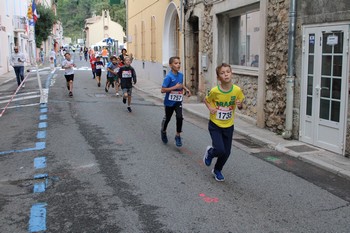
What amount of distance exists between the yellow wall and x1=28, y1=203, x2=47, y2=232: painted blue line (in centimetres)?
1359

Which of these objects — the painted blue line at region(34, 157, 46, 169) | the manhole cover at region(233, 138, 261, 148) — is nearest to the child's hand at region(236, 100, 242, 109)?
the manhole cover at region(233, 138, 261, 148)

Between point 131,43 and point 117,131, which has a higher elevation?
point 131,43

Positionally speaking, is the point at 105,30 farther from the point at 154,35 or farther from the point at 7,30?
the point at 154,35

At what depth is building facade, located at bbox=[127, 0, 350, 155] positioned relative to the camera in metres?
7.39

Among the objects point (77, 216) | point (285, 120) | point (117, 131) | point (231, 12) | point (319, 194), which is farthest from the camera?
point (231, 12)

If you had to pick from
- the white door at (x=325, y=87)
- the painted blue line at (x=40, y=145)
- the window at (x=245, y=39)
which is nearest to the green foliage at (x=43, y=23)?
the window at (x=245, y=39)

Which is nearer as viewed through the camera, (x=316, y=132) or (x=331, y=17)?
(x=331, y=17)

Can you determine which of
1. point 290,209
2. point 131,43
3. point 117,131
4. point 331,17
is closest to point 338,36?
point 331,17

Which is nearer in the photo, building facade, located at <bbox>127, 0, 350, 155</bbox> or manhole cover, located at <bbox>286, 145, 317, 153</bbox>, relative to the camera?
building facade, located at <bbox>127, 0, 350, 155</bbox>

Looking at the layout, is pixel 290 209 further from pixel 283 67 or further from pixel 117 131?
pixel 117 131

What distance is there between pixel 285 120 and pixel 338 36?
2207 millimetres

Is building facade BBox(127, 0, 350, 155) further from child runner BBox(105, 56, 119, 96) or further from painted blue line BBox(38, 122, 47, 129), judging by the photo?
painted blue line BBox(38, 122, 47, 129)

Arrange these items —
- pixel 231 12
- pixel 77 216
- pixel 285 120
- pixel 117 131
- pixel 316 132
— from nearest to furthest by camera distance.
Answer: pixel 77 216 < pixel 316 132 < pixel 285 120 < pixel 117 131 < pixel 231 12

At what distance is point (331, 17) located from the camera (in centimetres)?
743
